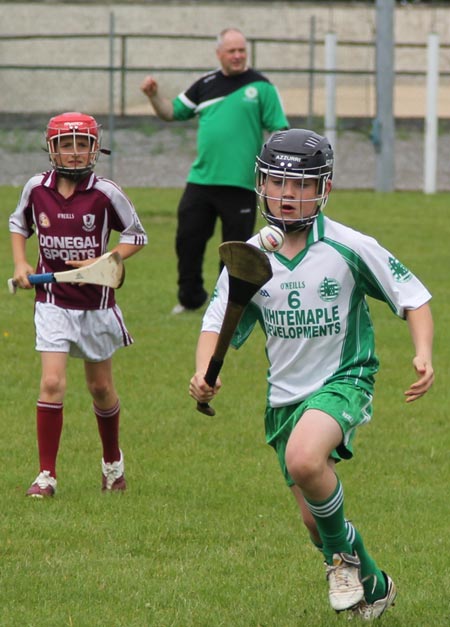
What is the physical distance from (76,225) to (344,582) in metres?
2.58

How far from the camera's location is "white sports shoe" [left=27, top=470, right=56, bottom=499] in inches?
248

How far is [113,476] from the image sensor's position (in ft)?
21.2

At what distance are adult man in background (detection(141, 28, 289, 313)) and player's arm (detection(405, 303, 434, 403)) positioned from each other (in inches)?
267

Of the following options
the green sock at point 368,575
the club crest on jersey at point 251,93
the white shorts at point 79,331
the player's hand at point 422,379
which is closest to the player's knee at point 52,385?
the white shorts at point 79,331

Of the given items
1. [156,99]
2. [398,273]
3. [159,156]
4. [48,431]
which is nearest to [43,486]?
[48,431]

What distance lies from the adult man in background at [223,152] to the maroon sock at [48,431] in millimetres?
5135

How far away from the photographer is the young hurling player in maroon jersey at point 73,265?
6316 mm

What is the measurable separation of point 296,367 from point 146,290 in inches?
324

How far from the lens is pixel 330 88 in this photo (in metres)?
23.8

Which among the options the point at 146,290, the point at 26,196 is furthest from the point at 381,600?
the point at 146,290

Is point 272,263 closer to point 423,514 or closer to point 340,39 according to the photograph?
point 423,514

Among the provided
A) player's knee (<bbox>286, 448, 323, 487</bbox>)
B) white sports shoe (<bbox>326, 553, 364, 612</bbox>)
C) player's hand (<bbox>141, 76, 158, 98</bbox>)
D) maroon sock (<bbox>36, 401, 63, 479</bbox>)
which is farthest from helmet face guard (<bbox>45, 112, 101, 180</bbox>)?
player's hand (<bbox>141, 76, 158, 98</bbox>)

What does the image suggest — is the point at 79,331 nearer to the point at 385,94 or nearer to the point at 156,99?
the point at 156,99

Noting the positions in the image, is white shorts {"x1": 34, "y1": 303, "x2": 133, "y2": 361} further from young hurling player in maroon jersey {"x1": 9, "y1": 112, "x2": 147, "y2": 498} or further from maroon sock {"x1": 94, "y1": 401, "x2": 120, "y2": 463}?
maroon sock {"x1": 94, "y1": 401, "x2": 120, "y2": 463}
